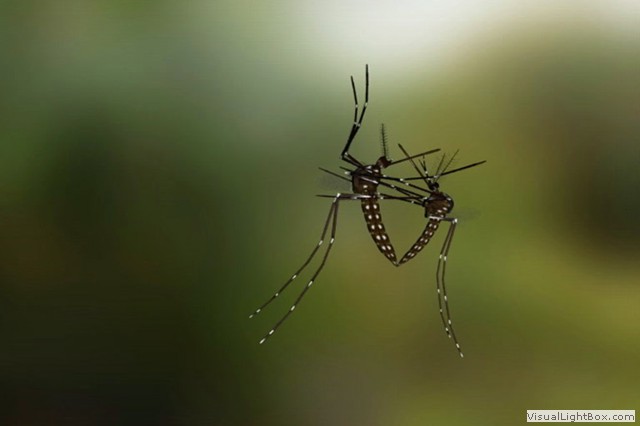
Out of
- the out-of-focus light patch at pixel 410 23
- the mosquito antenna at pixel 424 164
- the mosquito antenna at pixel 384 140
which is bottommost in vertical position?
the mosquito antenna at pixel 424 164

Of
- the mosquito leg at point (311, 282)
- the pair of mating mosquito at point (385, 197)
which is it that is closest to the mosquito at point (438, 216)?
the pair of mating mosquito at point (385, 197)

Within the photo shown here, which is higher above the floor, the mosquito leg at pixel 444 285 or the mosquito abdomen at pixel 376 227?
the mosquito abdomen at pixel 376 227

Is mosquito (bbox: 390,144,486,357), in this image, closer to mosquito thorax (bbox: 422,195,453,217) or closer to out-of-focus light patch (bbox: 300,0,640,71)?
mosquito thorax (bbox: 422,195,453,217)

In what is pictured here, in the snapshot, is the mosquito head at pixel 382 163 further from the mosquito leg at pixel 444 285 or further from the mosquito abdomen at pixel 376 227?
the mosquito leg at pixel 444 285

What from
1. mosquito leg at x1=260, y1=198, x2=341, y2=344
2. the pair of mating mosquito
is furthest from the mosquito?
mosquito leg at x1=260, y1=198, x2=341, y2=344

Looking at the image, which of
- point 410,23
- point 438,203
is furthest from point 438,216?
point 410,23

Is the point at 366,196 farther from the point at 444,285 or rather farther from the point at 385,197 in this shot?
the point at 444,285

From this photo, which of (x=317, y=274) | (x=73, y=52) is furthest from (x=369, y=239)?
(x=73, y=52)
